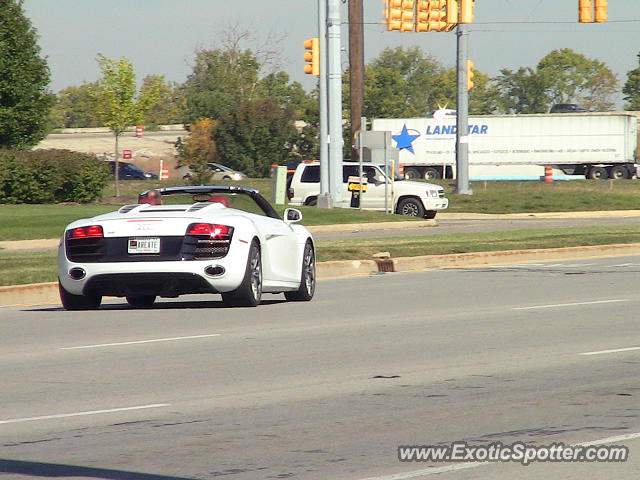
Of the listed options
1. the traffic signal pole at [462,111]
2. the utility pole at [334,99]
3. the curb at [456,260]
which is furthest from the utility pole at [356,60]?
the curb at [456,260]

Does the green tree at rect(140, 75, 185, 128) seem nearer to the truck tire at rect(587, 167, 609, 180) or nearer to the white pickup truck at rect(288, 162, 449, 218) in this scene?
the truck tire at rect(587, 167, 609, 180)

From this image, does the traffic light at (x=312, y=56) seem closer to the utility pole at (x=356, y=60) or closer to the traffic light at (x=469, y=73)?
the traffic light at (x=469, y=73)

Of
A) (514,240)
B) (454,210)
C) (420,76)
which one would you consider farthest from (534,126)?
(420,76)

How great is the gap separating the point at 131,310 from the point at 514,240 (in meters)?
13.9

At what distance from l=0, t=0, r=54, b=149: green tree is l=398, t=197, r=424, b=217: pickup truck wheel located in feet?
44.1

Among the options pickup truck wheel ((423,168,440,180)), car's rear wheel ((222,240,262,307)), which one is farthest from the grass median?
pickup truck wheel ((423,168,440,180))

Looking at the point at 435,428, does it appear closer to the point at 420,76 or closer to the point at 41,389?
the point at 41,389

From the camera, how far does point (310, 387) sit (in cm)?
919

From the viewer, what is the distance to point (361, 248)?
81.6 ft

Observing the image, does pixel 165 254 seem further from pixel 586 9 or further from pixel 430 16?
pixel 586 9

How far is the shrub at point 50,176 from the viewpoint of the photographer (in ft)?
128

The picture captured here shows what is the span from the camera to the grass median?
19406 mm

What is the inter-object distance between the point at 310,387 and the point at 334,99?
32632mm

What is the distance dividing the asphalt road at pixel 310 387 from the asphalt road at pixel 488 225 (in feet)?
58.4
